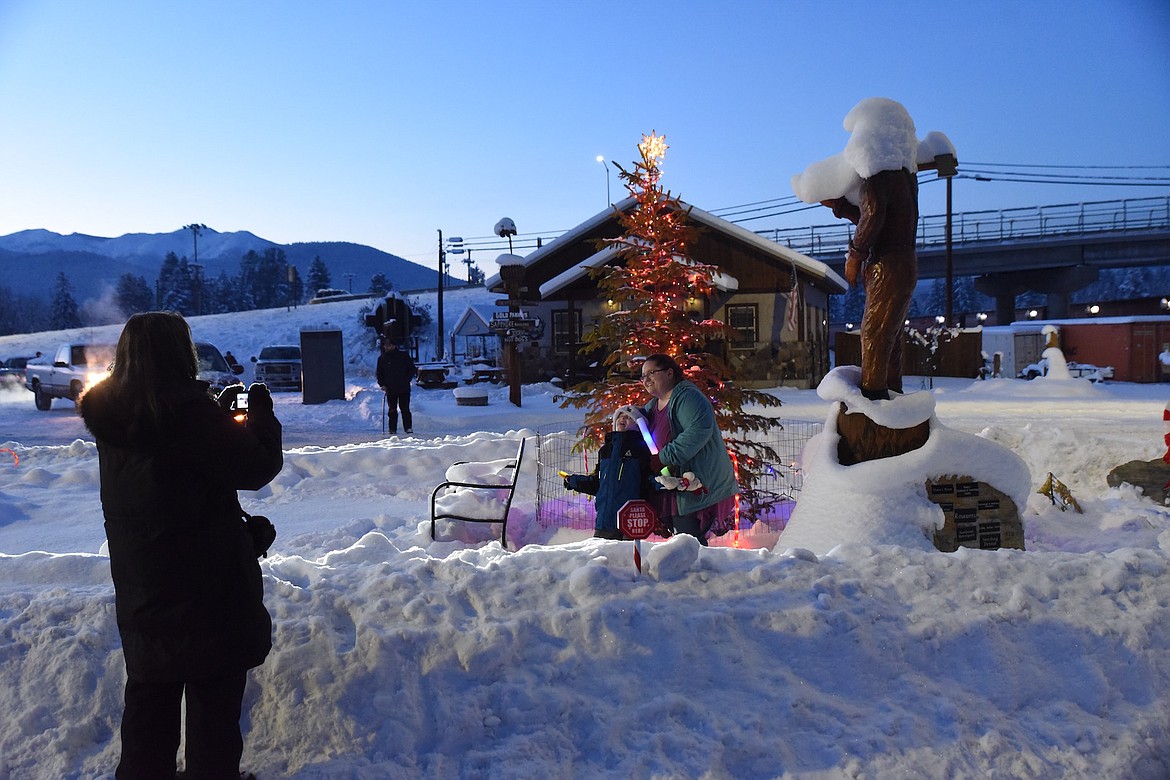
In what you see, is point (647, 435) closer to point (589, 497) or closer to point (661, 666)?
point (589, 497)

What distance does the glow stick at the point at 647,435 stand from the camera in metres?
5.57

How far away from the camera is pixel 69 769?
3.21 meters

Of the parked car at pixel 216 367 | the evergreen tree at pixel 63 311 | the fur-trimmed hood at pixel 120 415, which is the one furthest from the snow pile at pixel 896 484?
the evergreen tree at pixel 63 311

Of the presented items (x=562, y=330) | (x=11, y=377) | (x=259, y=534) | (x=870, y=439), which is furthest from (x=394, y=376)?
(x=11, y=377)

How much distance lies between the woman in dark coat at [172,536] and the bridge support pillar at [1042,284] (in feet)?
171

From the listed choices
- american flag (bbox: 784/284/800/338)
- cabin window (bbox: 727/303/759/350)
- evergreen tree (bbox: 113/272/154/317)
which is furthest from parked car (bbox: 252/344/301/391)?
evergreen tree (bbox: 113/272/154/317)

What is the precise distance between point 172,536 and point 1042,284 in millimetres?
53289

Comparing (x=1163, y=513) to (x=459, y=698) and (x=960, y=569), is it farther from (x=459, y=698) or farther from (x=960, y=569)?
(x=459, y=698)

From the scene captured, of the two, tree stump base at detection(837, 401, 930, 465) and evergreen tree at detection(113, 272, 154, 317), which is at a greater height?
evergreen tree at detection(113, 272, 154, 317)

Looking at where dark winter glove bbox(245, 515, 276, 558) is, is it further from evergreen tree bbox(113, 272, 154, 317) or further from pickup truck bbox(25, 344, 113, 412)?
evergreen tree bbox(113, 272, 154, 317)

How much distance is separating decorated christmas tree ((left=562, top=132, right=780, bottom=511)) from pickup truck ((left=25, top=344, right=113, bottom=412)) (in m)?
18.7

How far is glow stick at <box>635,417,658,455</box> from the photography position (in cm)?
557

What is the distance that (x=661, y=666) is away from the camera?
145 inches

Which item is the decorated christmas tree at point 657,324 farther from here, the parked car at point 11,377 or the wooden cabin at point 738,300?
the parked car at point 11,377
